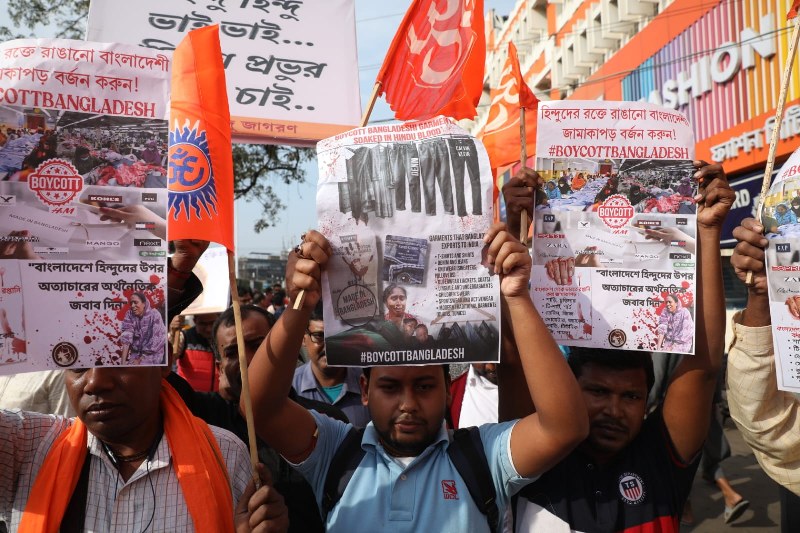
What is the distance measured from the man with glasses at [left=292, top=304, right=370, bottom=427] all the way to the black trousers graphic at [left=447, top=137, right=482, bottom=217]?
156 centimetres

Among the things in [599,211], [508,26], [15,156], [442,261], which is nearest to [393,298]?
[442,261]

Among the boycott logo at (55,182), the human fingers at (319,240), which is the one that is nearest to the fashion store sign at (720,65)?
the human fingers at (319,240)

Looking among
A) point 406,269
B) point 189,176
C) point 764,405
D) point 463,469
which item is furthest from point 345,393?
point 764,405

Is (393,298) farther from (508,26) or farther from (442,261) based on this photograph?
(508,26)

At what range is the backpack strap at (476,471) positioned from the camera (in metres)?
1.98

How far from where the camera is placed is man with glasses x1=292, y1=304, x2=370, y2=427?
3.43 metres

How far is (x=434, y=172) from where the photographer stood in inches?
80.5

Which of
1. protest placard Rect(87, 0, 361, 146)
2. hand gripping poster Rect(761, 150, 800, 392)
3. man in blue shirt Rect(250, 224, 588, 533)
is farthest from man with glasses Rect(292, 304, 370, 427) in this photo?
hand gripping poster Rect(761, 150, 800, 392)

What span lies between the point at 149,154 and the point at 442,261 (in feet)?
2.85

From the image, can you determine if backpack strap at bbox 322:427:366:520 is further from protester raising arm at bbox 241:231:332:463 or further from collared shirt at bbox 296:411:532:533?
protester raising arm at bbox 241:231:332:463

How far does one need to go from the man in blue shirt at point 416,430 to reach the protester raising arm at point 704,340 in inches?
18.0

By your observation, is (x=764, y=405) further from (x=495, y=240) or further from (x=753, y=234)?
(x=495, y=240)

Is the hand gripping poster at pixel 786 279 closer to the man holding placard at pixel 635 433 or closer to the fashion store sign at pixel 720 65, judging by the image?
the man holding placard at pixel 635 433

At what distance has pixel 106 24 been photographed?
10.4 feet
